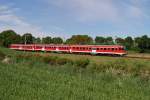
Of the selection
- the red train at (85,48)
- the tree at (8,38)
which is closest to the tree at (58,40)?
the tree at (8,38)

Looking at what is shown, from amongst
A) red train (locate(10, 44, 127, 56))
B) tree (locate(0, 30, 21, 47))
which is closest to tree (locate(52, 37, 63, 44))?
tree (locate(0, 30, 21, 47))

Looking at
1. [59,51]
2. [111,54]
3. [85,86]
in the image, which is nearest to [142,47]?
[59,51]

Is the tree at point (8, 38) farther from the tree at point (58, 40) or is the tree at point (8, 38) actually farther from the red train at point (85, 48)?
the red train at point (85, 48)

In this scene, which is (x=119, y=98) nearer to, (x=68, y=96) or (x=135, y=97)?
(x=135, y=97)

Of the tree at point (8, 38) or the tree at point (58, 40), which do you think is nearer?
the tree at point (8, 38)

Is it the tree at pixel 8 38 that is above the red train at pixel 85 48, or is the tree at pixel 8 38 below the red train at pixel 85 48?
above

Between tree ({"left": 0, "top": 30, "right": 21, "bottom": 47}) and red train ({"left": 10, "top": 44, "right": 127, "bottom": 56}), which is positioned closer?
red train ({"left": 10, "top": 44, "right": 127, "bottom": 56})

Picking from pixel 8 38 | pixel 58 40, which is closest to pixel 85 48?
pixel 8 38

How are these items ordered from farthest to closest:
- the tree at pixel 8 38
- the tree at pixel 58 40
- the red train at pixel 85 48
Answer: the tree at pixel 58 40, the tree at pixel 8 38, the red train at pixel 85 48

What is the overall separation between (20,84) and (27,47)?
8253 cm

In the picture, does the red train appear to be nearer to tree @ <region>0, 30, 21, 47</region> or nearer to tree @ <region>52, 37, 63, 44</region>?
tree @ <region>0, 30, 21, 47</region>

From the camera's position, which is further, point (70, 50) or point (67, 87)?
point (70, 50)

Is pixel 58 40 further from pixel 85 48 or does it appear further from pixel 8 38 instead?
pixel 85 48

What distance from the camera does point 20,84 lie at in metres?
14.3
